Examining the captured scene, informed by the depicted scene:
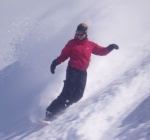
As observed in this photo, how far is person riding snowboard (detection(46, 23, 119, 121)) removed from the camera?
5.02 meters

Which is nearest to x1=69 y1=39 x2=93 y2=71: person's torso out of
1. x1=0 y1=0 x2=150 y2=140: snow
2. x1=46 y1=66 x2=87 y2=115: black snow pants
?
x1=46 y1=66 x2=87 y2=115: black snow pants

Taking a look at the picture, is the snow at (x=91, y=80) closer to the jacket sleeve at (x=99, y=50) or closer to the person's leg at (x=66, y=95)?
the person's leg at (x=66, y=95)

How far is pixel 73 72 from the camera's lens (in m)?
5.08

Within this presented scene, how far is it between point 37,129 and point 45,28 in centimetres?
647

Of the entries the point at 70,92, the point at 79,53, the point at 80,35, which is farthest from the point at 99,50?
the point at 70,92

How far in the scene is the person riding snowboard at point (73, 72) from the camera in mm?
5023

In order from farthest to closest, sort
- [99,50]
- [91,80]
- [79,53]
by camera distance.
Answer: [91,80] < [99,50] < [79,53]

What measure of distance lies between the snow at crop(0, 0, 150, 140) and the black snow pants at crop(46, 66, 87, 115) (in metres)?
0.16

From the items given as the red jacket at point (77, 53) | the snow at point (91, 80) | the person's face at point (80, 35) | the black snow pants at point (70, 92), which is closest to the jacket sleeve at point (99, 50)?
the red jacket at point (77, 53)

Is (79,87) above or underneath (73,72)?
underneath

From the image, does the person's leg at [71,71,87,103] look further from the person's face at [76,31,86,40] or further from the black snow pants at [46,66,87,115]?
the person's face at [76,31,86,40]

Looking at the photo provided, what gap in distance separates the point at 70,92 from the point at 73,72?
404 mm

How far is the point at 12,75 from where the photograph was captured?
30.4 ft

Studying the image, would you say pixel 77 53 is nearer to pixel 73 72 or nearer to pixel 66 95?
pixel 73 72
